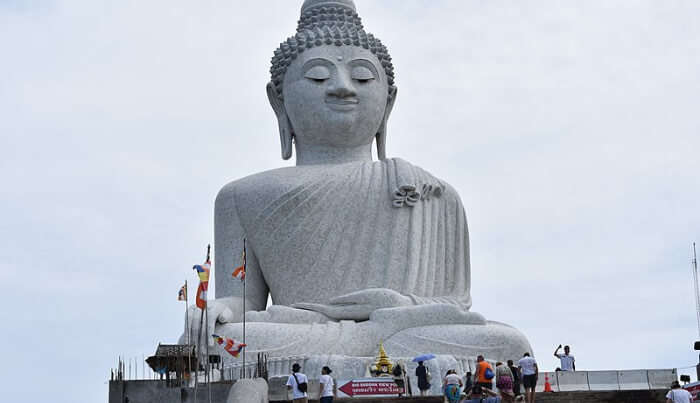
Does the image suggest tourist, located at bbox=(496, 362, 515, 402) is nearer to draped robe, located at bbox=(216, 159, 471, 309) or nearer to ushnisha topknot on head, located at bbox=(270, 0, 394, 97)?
draped robe, located at bbox=(216, 159, 471, 309)

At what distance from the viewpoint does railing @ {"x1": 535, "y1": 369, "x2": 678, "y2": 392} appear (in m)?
19.3

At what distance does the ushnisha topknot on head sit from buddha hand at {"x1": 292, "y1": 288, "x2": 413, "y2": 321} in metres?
4.23

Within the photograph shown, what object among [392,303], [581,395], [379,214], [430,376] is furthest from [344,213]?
[581,395]

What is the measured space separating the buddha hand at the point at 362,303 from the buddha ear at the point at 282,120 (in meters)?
3.46

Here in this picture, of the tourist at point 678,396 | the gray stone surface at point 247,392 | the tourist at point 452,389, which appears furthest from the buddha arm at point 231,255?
the tourist at point 678,396

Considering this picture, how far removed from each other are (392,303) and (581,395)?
184 inches

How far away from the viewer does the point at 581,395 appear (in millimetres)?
16766

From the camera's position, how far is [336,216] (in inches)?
882

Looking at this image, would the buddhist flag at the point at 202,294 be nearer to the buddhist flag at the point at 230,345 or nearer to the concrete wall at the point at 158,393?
the concrete wall at the point at 158,393

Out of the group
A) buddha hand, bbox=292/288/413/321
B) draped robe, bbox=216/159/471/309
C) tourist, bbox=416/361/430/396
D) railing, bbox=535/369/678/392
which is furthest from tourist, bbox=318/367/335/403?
draped robe, bbox=216/159/471/309

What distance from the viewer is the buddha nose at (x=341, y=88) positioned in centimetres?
2267

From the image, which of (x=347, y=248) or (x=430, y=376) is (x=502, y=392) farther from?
(x=347, y=248)

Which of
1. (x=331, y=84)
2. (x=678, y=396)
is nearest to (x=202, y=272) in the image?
(x=678, y=396)

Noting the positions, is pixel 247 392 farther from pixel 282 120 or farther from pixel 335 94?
pixel 282 120
